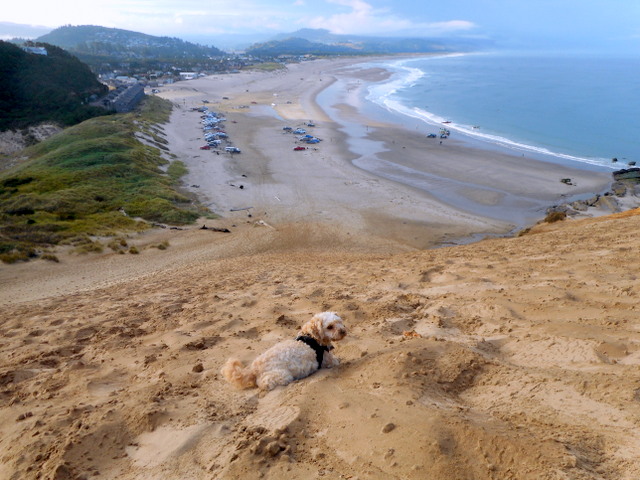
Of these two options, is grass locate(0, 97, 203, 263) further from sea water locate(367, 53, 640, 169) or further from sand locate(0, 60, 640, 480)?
sea water locate(367, 53, 640, 169)

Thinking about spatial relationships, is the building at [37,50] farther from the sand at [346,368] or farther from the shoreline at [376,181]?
the sand at [346,368]

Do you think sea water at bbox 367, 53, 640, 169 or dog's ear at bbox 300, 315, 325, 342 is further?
sea water at bbox 367, 53, 640, 169

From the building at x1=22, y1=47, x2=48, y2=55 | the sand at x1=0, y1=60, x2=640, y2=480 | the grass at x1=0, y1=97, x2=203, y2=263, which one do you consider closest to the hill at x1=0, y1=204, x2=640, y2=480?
the sand at x1=0, y1=60, x2=640, y2=480

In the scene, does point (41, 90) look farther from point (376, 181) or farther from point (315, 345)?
point (315, 345)

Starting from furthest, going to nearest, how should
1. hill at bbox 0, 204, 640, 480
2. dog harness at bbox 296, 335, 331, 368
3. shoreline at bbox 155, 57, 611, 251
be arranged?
shoreline at bbox 155, 57, 611, 251 < dog harness at bbox 296, 335, 331, 368 < hill at bbox 0, 204, 640, 480

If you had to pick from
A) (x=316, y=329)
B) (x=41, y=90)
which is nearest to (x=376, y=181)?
(x=316, y=329)

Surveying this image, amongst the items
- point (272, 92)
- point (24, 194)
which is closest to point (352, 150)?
point (24, 194)
